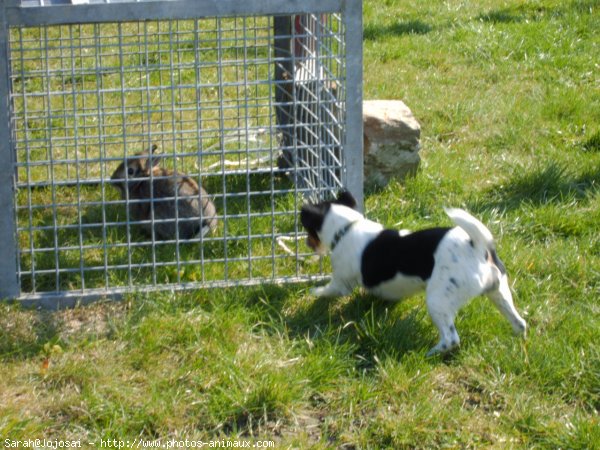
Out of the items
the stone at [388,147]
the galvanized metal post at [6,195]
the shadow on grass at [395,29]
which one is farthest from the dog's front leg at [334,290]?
the shadow on grass at [395,29]

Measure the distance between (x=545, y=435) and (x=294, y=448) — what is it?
0.99 m

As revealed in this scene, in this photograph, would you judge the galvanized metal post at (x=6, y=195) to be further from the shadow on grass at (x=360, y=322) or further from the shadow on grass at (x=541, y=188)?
the shadow on grass at (x=541, y=188)

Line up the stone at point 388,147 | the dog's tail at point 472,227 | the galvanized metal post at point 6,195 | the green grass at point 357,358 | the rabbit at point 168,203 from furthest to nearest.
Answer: the stone at point 388,147
the rabbit at point 168,203
the galvanized metal post at point 6,195
the dog's tail at point 472,227
the green grass at point 357,358

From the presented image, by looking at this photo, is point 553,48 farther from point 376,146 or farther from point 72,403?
point 72,403

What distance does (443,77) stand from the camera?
8.89 m

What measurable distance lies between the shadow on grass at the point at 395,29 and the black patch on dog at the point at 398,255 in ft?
17.7

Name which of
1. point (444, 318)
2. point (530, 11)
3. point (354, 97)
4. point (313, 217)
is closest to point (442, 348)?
point (444, 318)

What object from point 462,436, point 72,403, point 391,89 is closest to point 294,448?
point 462,436

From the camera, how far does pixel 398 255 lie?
4.86m

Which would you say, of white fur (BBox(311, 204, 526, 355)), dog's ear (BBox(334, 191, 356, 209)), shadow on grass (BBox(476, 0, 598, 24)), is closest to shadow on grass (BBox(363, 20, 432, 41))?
shadow on grass (BBox(476, 0, 598, 24))

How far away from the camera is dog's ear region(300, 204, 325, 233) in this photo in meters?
5.12

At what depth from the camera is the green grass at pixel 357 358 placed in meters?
4.14

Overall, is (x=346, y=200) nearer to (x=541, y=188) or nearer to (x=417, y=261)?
(x=417, y=261)

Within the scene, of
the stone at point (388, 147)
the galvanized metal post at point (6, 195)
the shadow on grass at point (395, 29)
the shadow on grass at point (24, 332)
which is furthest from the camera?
the shadow on grass at point (395, 29)
